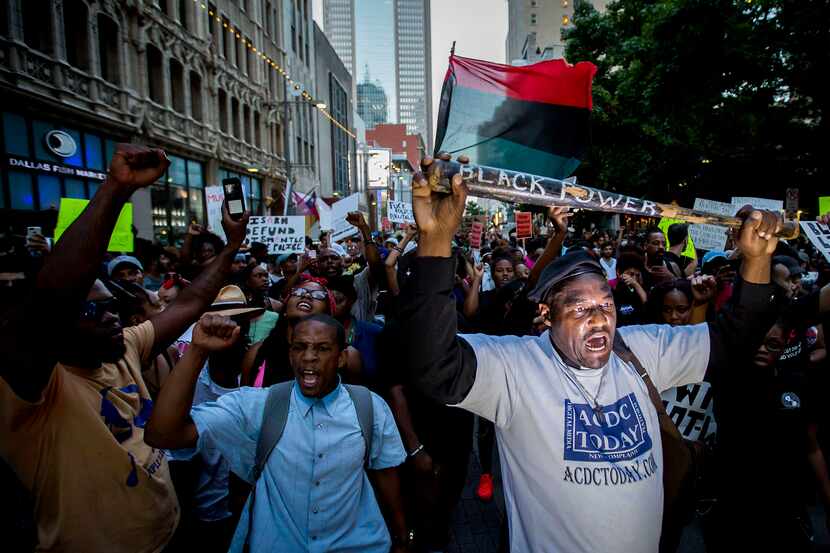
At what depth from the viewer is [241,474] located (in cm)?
223

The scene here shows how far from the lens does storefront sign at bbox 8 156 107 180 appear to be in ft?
38.7

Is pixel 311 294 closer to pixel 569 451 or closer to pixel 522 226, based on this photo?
pixel 569 451

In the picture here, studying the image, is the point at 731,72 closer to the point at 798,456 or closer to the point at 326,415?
the point at 798,456

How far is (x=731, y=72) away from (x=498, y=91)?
13.1 meters

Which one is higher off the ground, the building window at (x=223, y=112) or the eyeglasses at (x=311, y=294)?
the building window at (x=223, y=112)

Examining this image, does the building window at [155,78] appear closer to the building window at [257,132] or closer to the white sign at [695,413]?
the building window at [257,132]

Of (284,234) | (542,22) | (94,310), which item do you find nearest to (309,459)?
(94,310)

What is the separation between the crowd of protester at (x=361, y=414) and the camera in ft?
5.36

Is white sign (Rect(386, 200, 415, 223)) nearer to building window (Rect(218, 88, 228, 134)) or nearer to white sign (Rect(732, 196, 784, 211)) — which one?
white sign (Rect(732, 196, 784, 211))

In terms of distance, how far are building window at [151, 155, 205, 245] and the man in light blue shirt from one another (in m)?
17.4

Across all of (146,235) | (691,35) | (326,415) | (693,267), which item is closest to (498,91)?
(326,415)

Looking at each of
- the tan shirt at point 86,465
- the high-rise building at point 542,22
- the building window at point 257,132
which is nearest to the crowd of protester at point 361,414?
the tan shirt at point 86,465

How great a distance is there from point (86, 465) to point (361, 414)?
1146 millimetres

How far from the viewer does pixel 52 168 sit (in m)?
13.0
